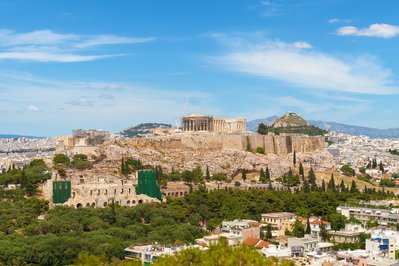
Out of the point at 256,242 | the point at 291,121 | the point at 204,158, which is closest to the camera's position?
the point at 256,242

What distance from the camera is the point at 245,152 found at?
177ft

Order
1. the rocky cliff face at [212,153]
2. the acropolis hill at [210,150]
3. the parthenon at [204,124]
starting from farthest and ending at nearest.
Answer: the parthenon at [204,124] → the acropolis hill at [210,150] → the rocky cliff face at [212,153]

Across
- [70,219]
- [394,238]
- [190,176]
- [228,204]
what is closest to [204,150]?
[190,176]

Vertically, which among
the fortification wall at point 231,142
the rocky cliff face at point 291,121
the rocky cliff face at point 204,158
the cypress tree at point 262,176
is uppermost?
the rocky cliff face at point 291,121

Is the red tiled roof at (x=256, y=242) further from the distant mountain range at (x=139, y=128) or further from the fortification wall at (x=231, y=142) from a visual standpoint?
the distant mountain range at (x=139, y=128)

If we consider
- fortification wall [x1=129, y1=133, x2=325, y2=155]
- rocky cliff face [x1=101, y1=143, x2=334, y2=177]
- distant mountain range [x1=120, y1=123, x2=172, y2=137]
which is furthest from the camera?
distant mountain range [x1=120, y1=123, x2=172, y2=137]

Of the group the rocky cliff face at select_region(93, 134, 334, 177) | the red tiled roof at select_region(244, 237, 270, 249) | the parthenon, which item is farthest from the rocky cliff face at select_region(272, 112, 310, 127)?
the red tiled roof at select_region(244, 237, 270, 249)

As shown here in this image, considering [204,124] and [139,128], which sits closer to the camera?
[204,124]

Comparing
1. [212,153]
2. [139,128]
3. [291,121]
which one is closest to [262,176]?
[212,153]

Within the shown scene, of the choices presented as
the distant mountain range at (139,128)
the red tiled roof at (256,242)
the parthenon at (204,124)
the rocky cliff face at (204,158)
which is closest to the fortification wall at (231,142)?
the rocky cliff face at (204,158)

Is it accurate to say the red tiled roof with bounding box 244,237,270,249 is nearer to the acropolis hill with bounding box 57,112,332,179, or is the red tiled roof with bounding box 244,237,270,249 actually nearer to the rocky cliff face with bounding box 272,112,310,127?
the acropolis hill with bounding box 57,112,332,179

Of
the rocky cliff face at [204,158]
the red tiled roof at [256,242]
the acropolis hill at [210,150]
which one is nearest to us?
the red tiled roof at [256,242]

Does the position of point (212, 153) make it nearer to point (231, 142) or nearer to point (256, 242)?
point (231, 142)

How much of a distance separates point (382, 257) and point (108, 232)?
12515mm
